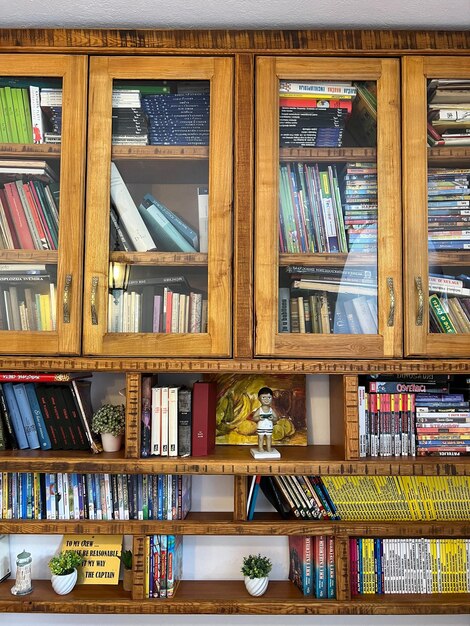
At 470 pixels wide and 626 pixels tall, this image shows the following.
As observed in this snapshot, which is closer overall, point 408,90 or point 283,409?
point 408,90

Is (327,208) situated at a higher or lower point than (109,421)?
higher

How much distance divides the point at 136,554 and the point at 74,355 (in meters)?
0.65

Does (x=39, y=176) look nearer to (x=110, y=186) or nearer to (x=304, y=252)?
(x=110, y=186)

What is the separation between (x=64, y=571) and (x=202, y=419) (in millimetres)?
658

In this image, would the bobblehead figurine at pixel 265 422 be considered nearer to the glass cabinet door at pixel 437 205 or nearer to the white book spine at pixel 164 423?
the white book spine at pixel 164 423

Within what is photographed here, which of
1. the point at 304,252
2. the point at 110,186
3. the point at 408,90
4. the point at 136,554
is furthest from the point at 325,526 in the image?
the point at 408,90

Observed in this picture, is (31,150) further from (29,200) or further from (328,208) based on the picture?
(328,208)

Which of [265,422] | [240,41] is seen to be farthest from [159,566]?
[240,41]

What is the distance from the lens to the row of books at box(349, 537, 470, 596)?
175 centimetres

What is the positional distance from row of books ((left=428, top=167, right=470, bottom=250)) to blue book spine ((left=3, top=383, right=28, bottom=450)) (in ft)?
4.65

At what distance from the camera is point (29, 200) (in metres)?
1.74

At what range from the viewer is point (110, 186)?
5.57 ft

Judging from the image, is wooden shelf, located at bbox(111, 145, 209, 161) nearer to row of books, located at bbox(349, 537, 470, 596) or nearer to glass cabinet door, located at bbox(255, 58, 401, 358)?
glass cabinet door, located at bbox(255, 58, 401, 358)

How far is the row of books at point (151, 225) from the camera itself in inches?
67.1
